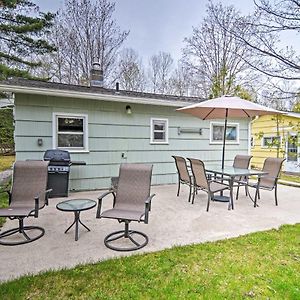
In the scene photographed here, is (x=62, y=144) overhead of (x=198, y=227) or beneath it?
overhead

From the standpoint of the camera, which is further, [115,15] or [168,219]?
[115,15]

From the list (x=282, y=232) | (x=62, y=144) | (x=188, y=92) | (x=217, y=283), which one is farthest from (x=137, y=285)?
(x=188, y=92)

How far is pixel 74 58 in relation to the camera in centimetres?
1494

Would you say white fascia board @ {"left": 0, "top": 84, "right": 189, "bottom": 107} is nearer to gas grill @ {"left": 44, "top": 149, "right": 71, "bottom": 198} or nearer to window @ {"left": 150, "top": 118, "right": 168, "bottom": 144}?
window @ {"left": 150, "top": 118, "right": 168, "bottom": 144}

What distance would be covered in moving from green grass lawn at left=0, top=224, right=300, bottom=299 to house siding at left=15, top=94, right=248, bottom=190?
14.0 feet

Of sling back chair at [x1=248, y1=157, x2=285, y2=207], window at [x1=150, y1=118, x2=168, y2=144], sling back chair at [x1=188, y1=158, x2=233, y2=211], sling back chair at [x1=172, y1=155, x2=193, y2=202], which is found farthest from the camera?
window at [x1=150, y1=118, x2=168, y2=144]

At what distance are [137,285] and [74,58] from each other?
14931mm

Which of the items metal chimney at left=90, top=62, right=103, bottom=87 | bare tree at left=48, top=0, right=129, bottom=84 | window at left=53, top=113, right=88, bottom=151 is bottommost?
window at left=53, top=113, right=88, bottom=151

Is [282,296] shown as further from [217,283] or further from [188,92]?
[188,92]

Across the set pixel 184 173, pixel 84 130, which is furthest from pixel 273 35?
pixel 84 130

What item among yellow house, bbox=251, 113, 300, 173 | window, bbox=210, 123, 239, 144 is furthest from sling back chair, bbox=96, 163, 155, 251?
yellow house, bbox=251, 113, 300, 173

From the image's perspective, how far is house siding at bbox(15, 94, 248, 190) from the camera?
6.22 meters

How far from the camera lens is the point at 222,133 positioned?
9.08m

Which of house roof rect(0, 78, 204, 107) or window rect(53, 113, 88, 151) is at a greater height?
house roof rect(0, 78, 204, 107)
